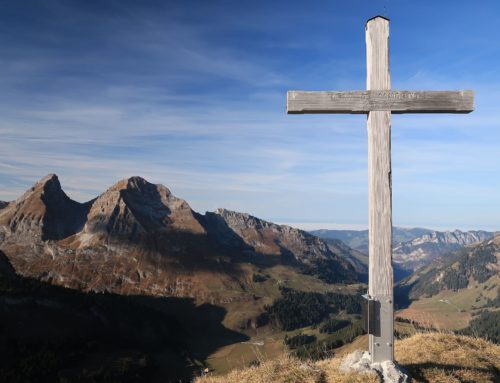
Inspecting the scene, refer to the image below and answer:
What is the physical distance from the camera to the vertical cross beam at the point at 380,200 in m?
12.2

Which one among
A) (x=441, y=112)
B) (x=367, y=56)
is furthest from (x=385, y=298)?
(x=367, y=56)

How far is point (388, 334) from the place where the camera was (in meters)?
12.3

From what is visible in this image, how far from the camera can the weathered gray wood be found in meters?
12.7

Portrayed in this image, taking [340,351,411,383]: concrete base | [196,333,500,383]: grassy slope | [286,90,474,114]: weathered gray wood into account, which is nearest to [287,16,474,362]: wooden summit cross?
[286,90,474,114]: weathered gray wood

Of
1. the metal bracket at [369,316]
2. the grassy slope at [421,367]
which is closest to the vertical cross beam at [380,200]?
the metal bracket at [369,316]

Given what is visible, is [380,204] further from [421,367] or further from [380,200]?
[421,367]

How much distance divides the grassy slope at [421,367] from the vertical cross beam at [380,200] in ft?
4.21

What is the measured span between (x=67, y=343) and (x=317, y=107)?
199549 mm

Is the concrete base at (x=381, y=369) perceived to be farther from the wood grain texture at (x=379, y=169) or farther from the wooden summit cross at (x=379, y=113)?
the wood grain texture at (x=379, y=169)

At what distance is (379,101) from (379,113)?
14.1 inches

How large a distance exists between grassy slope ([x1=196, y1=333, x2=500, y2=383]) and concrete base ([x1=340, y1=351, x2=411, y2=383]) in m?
0.30

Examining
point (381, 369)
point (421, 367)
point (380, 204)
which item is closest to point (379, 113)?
point (380, 204)

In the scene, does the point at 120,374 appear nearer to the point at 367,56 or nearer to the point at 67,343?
the point at 67,343

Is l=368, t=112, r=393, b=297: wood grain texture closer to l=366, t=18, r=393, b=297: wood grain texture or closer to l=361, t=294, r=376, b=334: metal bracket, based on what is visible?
l=366, t=18, r=393, b=297: wood grain texture
